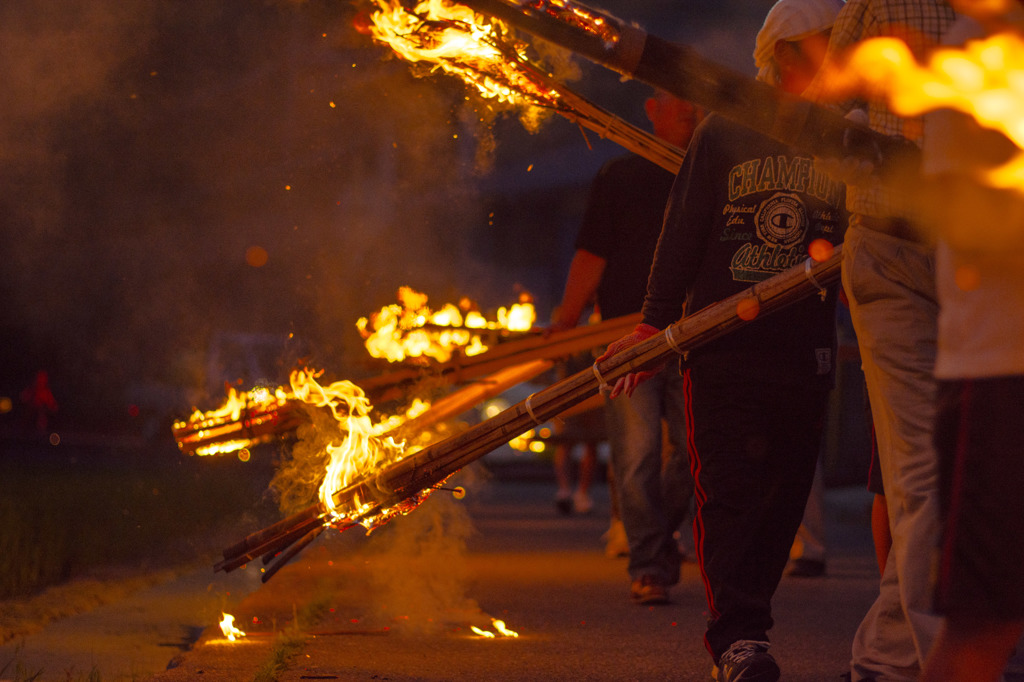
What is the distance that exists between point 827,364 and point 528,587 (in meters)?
3.13

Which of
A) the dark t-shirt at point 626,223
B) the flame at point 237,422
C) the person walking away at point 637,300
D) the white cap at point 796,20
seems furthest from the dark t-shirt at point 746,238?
the dark t-shirt at point 626,223

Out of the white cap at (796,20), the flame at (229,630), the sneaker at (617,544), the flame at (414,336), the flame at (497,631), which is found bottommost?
the flame at (497,631)

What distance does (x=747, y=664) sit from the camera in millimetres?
3943

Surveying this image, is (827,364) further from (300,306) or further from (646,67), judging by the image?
(300,306)

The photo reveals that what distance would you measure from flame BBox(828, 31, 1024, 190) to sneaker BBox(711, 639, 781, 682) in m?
2.03

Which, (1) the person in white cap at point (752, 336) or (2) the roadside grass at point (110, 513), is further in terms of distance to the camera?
(2) the roadside grass at point (110, 513)

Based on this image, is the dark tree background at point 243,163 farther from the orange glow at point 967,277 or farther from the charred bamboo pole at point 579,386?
the orange glow at point 967,277

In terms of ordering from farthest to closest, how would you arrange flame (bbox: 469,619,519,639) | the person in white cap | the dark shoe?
the dark shoe → flame (bbox: 469,619,519,639) → the person in white cap

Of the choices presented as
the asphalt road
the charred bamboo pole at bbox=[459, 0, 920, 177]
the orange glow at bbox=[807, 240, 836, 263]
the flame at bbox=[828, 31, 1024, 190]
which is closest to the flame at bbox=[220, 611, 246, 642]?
the asphalt road

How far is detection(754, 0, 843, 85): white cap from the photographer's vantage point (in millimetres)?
4266

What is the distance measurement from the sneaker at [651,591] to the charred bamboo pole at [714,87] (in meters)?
3.95

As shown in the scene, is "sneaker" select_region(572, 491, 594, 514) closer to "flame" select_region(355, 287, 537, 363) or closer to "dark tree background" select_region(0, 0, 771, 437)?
"dark tree background" select_region(0, 0, 771, 437)

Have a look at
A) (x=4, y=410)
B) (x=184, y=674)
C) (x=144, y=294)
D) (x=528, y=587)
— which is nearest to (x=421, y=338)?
(x=528, y=587)

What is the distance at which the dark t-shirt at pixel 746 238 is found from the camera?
14.1 ft
